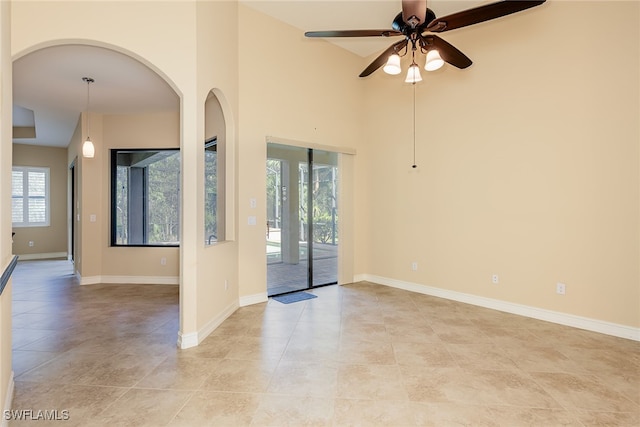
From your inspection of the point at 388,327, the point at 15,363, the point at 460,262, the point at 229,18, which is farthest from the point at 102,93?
the point at 460,262

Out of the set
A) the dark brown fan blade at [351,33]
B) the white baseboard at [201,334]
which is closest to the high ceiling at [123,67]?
the dark brown fan blade at [351,33]

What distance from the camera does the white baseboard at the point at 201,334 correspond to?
3.07 m

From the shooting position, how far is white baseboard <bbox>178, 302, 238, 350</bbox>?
3.07 m

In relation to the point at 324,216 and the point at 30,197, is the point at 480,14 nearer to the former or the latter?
the point at 324,216

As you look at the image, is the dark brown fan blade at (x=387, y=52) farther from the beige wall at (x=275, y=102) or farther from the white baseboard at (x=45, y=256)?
the white baseboard at (x=45, y=256)

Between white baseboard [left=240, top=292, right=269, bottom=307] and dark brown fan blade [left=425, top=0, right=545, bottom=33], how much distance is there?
3539 mm

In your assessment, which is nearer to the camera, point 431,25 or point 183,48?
point 431,25

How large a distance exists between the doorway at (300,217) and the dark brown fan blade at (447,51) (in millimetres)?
2484

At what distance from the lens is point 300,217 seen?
526cm

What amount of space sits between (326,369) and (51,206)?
954 cm

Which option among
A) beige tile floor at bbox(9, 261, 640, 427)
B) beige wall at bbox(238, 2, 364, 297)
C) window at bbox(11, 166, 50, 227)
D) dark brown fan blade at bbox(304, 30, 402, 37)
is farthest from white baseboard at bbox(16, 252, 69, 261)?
dark brown fan blade at bbox(304, 30, 402, 37)

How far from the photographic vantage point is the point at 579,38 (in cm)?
353

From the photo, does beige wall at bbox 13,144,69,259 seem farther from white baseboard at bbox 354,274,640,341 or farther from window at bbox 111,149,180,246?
white baseboard at bbox 354,274,640,341

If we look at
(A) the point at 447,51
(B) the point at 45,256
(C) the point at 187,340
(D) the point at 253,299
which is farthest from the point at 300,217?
(B) the point at 45,256
